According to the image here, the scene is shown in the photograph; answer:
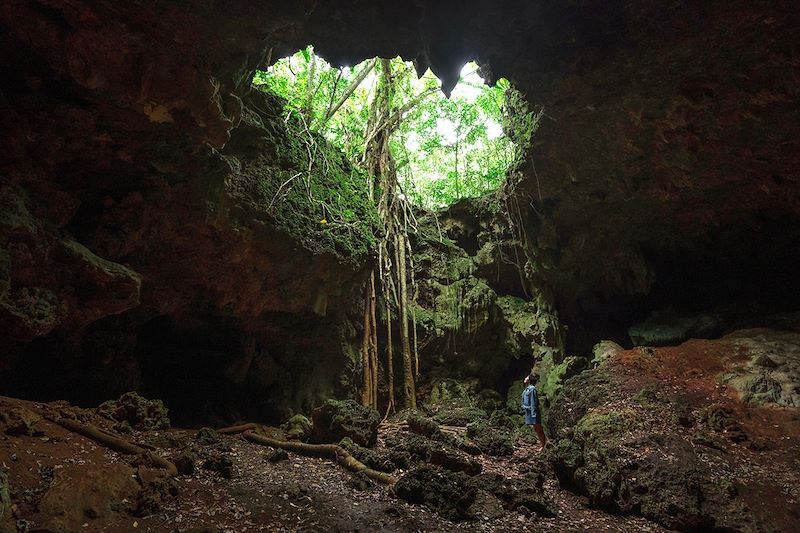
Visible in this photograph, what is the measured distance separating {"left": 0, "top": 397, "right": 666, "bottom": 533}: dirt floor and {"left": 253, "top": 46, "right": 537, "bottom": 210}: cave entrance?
20.1ft

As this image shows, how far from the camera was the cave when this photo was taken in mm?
4090

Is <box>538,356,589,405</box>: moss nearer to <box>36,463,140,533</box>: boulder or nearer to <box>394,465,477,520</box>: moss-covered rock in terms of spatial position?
<box>394,465,477,520</box>: moss-covered rock

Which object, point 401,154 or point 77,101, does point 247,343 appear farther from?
point 401,154

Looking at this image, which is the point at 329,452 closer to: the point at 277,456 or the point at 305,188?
the point at 277,456

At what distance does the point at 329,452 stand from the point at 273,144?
4854 mm

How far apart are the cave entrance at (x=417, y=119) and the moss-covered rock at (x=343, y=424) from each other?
209 inches

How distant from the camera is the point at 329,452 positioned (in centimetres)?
566

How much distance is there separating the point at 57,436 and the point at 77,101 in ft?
10.6

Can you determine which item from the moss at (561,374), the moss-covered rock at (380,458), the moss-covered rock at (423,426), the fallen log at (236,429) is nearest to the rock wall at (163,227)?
the fallen log at (236,429)

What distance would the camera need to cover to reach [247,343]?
8.02 meters

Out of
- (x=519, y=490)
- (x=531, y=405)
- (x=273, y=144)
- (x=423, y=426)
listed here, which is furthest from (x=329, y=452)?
(x=273, y=144)

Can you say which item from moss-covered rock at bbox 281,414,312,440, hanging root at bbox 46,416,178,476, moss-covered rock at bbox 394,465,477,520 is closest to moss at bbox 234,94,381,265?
moss-covered rock at bbox 281,414,312,440

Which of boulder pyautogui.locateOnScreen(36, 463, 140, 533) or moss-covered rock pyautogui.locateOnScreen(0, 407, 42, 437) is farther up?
moss-covered rock pyautogui.locateOnScreen(0, 407, 42, 437)

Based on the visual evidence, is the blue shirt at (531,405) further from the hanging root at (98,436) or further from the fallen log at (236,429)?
the hanging root at (98,436)
